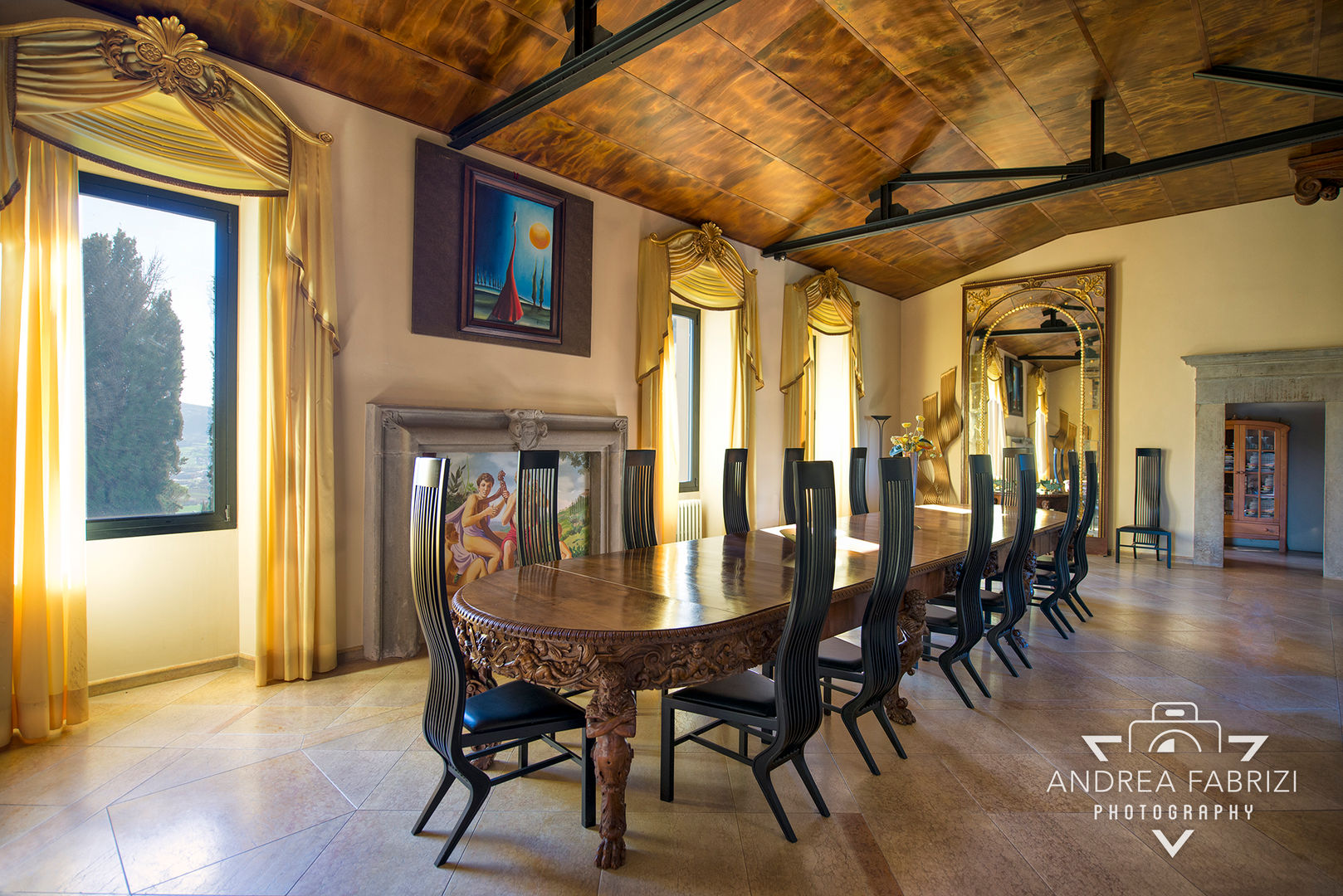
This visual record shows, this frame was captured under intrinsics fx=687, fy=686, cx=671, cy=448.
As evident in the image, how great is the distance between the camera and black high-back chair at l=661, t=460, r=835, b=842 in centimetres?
203

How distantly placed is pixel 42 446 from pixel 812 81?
14.2ft

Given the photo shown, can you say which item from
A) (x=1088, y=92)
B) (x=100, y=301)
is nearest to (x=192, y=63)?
(x=100, y=301)

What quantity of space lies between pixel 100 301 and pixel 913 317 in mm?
8250

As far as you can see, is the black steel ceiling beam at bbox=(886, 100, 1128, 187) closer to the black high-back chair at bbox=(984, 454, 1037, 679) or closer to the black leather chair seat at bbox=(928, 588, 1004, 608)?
the black high-back chair at bbox=(984, 454, 1037, 679)

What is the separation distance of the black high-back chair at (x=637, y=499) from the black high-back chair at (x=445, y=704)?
4.42 feet

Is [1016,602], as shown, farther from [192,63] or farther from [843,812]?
[192,63]

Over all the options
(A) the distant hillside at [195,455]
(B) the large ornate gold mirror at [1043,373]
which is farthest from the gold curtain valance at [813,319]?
(A) the distant hillside at [195,455]

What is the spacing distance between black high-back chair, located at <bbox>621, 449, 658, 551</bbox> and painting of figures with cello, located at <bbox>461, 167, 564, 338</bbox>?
1475mm

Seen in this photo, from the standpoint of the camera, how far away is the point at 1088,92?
469 centimetres

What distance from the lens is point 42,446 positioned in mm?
2762

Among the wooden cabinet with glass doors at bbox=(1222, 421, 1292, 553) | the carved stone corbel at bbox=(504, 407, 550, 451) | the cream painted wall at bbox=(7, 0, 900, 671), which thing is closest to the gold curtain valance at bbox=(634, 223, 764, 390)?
the cream painted wall at bbox=(7, 0, 900, 671)

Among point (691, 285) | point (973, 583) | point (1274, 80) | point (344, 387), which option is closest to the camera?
point (973, 583)

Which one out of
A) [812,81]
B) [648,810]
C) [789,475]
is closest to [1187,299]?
[812,81]

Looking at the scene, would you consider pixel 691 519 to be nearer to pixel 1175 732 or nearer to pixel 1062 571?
pixel 1062 571
